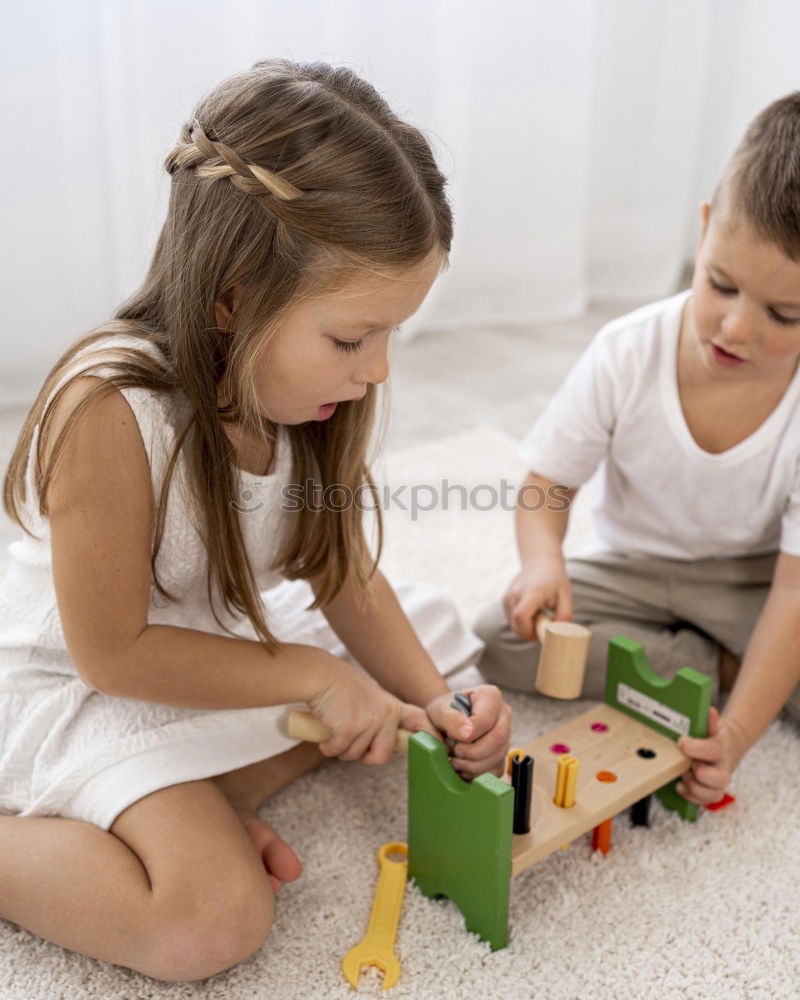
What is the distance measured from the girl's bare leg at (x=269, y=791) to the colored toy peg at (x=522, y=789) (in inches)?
7.8

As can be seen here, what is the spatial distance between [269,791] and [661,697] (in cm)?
37

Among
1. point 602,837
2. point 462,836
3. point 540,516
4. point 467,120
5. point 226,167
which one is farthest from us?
point 467,120

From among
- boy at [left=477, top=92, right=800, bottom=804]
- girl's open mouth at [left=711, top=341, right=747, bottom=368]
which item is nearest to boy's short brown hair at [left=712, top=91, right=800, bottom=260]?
boy at [left=477, top=92, right=800, bottom=804]

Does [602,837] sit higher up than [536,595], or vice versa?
[536,595]

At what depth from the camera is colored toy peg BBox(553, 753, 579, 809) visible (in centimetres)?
88

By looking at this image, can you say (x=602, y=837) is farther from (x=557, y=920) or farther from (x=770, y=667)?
(x=770, y=667)

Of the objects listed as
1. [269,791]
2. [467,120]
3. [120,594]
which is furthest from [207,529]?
[467,120]

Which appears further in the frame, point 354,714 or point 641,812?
point 641,812

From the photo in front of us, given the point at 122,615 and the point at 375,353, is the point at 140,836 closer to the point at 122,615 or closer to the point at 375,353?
the point at 122,615

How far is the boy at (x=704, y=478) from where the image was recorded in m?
0.97

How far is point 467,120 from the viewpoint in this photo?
84.9 inches

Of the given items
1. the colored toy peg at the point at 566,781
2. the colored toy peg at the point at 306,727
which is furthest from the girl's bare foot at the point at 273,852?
the colored toy peg at the point at 566,781

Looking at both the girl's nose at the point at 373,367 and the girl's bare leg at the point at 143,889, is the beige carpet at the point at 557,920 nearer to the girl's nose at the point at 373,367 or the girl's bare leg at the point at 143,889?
the girl's bare leg at the point at 143,889

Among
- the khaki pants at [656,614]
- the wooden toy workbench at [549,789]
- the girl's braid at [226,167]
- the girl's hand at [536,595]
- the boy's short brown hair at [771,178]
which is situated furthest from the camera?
the khaki pants at [656,614]
